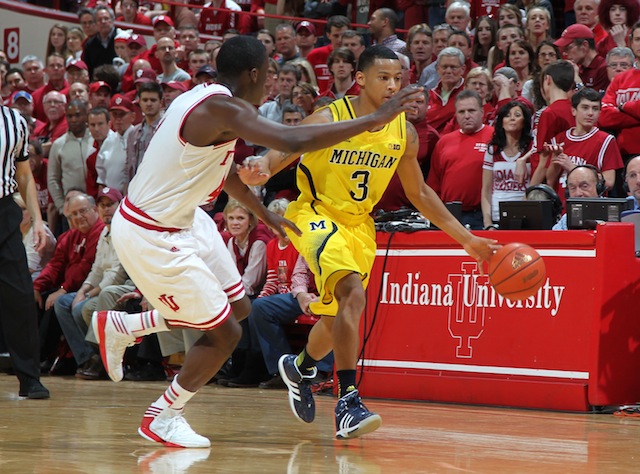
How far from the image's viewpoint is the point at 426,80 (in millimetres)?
11586

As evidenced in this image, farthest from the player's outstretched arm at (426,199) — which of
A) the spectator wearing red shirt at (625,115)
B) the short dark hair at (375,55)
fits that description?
the spectator wearing red shirt at (625,115)

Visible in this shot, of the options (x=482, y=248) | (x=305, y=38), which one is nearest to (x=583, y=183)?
(x=482, y=248)

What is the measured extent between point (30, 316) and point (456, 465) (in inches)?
166

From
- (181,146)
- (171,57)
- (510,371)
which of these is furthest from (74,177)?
(181,146)

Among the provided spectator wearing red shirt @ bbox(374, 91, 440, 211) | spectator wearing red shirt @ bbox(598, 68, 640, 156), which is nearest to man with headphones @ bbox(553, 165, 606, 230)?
spectator wearing red shirt @ bbox(598, 68, 640, 156)

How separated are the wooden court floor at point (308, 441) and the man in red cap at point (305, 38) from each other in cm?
750

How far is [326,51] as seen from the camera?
13922mm

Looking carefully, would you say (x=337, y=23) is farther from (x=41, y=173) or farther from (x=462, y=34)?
(x=41, y=173)

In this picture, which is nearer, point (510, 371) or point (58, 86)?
point (510, 371)

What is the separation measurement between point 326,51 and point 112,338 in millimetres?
8809

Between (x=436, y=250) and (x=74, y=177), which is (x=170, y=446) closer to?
(x=436, y=250)

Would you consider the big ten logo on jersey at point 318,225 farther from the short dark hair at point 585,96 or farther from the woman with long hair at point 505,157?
the short dark hair at point 585,96

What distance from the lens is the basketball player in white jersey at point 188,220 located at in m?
5.11

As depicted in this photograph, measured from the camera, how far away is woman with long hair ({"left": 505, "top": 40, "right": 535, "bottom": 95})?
11.0 meters
